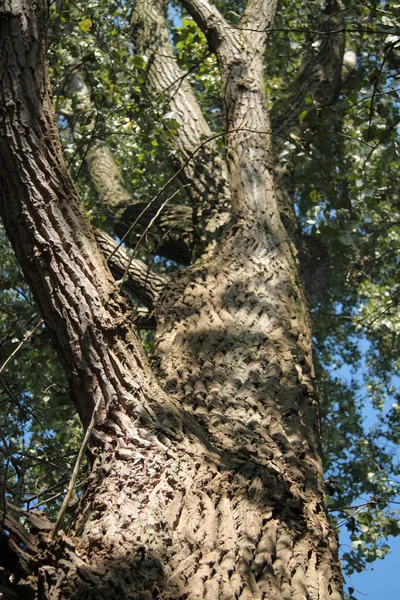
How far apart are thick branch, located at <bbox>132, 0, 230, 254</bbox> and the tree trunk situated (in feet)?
3.33

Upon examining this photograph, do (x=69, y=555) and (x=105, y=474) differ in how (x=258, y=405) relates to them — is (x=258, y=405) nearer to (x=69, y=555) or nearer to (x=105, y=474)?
(x=105, y=474)

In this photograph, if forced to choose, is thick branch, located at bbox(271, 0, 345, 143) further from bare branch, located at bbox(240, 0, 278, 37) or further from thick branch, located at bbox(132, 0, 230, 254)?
thick branch, located at bbox(132, 0, 230, 254)

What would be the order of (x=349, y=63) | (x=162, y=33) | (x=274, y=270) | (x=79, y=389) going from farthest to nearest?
1. (x=349, y=63)
2. (x=162, y=33)
3. (x=274, y=270)
4. (x=79, y=389)

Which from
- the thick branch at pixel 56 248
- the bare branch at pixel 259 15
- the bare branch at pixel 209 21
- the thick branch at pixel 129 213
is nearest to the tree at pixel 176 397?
the thick branch at pixel 56 248

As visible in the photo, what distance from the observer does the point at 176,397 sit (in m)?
2.48

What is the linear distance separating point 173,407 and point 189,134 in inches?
116

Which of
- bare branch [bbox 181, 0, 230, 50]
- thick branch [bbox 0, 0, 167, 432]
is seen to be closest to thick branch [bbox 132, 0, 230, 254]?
bare branch [bbox 181, 0, 230, 50]

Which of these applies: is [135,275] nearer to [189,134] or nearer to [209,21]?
[189,134]

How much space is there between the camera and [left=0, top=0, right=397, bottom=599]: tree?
5.75ft

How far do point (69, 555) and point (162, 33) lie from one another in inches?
190

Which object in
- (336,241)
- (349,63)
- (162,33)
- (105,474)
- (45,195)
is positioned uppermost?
(349,63)

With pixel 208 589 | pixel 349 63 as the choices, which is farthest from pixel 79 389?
pixel 349 63

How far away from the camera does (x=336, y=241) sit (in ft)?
12.6

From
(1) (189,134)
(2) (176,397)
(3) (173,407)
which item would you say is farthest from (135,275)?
(3) (173,407)
